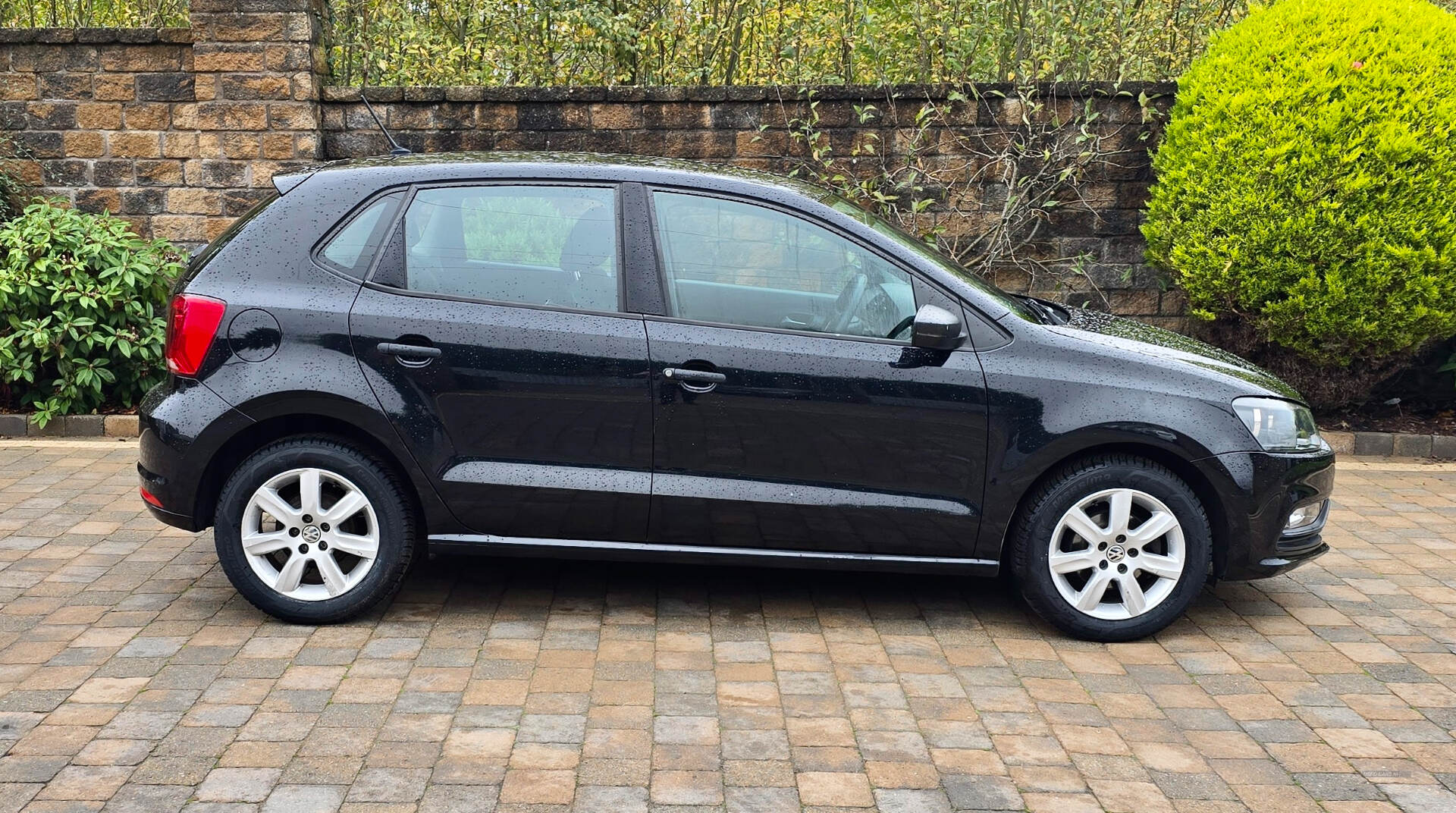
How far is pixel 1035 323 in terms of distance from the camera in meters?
4.91

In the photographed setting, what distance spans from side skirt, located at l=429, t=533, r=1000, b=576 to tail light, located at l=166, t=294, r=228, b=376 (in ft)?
3.49

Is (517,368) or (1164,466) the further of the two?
(1164,466)

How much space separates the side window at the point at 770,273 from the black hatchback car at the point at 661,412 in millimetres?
10

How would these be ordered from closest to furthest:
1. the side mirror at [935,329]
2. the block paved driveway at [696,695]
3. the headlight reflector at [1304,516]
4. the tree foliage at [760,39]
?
the block paved driveway at [696,695], the side mirror at [935,329], the headlight reflector at [1304,516], the tree foliage at [760,39]

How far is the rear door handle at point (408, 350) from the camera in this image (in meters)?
4.66

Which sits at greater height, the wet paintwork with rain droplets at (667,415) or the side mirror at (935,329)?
the side mirror at (935,329)

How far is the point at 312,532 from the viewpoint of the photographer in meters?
4.73

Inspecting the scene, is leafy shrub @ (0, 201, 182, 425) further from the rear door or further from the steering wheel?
the steering wheel

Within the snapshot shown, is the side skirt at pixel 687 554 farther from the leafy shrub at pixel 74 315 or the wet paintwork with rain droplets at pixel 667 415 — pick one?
the leafy shrub at pixel 74 315

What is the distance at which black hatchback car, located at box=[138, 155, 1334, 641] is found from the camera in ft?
15.4

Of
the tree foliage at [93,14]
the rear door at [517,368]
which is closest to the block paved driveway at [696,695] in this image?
the rear door at [517,368]

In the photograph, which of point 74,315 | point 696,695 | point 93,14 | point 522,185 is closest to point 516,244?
point 522,185

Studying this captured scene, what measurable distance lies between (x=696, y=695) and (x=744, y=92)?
5.65m

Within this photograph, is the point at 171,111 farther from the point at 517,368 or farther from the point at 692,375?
the point at 692,375
